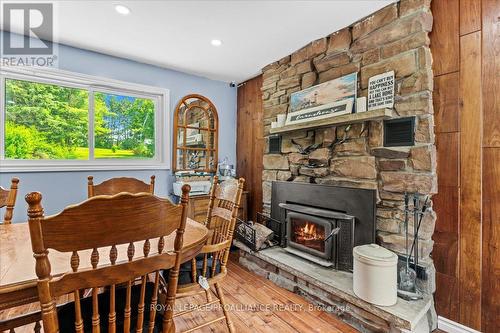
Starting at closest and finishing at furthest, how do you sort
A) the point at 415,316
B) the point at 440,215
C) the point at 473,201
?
the point at 415,316, the point at 473,201, the point at 440,215

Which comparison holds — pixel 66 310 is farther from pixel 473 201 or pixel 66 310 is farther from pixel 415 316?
pixel 473 201

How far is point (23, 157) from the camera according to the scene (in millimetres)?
2633

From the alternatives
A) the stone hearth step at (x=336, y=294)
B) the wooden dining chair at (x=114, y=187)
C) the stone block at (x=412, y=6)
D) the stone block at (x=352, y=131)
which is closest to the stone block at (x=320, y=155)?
the stone block at (x=352, y=131)

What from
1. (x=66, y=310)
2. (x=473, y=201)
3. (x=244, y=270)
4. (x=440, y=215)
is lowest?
(x=244, y=270)

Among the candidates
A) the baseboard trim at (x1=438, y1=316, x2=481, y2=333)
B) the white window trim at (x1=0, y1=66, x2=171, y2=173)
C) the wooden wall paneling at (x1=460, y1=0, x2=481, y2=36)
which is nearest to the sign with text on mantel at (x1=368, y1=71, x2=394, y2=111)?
the wooden wall paneling at (x1=460, y1=0, x2=481, y2=36)

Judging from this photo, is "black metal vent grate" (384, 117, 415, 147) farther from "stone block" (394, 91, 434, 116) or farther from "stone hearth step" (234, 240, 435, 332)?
"stone hearth step" (234, 240, 435, 332)

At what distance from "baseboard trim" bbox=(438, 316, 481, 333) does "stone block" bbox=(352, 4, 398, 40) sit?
7.69 feet

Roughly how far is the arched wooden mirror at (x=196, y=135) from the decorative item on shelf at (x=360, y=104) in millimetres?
2254

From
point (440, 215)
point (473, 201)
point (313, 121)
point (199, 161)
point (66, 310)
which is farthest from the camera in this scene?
point (199, 161)

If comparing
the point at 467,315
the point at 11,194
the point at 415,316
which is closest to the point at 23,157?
the point at 11,194

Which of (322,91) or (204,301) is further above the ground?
(322,91)

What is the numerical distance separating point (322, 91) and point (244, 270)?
217 centimetres

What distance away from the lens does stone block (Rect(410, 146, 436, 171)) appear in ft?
5.85

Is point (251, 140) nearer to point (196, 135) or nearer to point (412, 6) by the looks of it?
point (196, 135)
